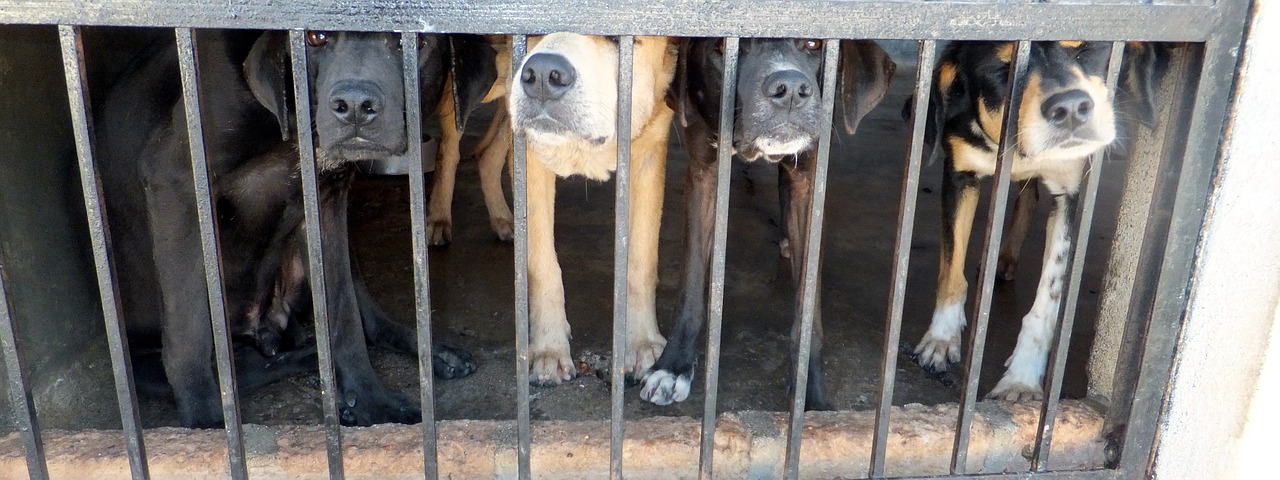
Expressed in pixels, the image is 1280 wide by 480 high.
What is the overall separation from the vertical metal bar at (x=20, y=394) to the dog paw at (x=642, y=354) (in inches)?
72.4

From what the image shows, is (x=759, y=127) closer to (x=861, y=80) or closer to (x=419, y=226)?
(x=861, y=80)

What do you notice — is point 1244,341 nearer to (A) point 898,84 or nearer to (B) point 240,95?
(B) point 240,95

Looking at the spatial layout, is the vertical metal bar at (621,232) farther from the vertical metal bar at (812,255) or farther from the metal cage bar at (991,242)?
the metal cage bar at (991,242)

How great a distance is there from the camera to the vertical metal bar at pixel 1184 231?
209 centimetres

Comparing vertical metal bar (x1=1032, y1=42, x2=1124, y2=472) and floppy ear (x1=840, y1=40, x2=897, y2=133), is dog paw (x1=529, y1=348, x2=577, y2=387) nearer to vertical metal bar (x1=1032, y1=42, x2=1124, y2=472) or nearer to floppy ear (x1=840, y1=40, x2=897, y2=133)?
floppy ear (x1=840, y1=40, x2=897, y2=133)

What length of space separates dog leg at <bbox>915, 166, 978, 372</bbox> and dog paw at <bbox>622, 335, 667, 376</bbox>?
106cm

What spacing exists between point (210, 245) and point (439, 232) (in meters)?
3.01

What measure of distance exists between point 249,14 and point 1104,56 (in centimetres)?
251

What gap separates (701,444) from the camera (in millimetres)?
2303

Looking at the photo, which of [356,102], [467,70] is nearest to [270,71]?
[356,102]

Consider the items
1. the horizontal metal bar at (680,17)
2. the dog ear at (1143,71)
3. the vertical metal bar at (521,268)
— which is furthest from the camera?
the dog ear at (1143,71)

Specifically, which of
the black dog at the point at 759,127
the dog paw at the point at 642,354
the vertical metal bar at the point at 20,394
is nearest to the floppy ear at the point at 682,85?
the black dog at the point at 759,127

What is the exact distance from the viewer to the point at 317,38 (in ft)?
8.27

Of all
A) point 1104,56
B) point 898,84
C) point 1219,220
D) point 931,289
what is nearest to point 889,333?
point 1219,220
